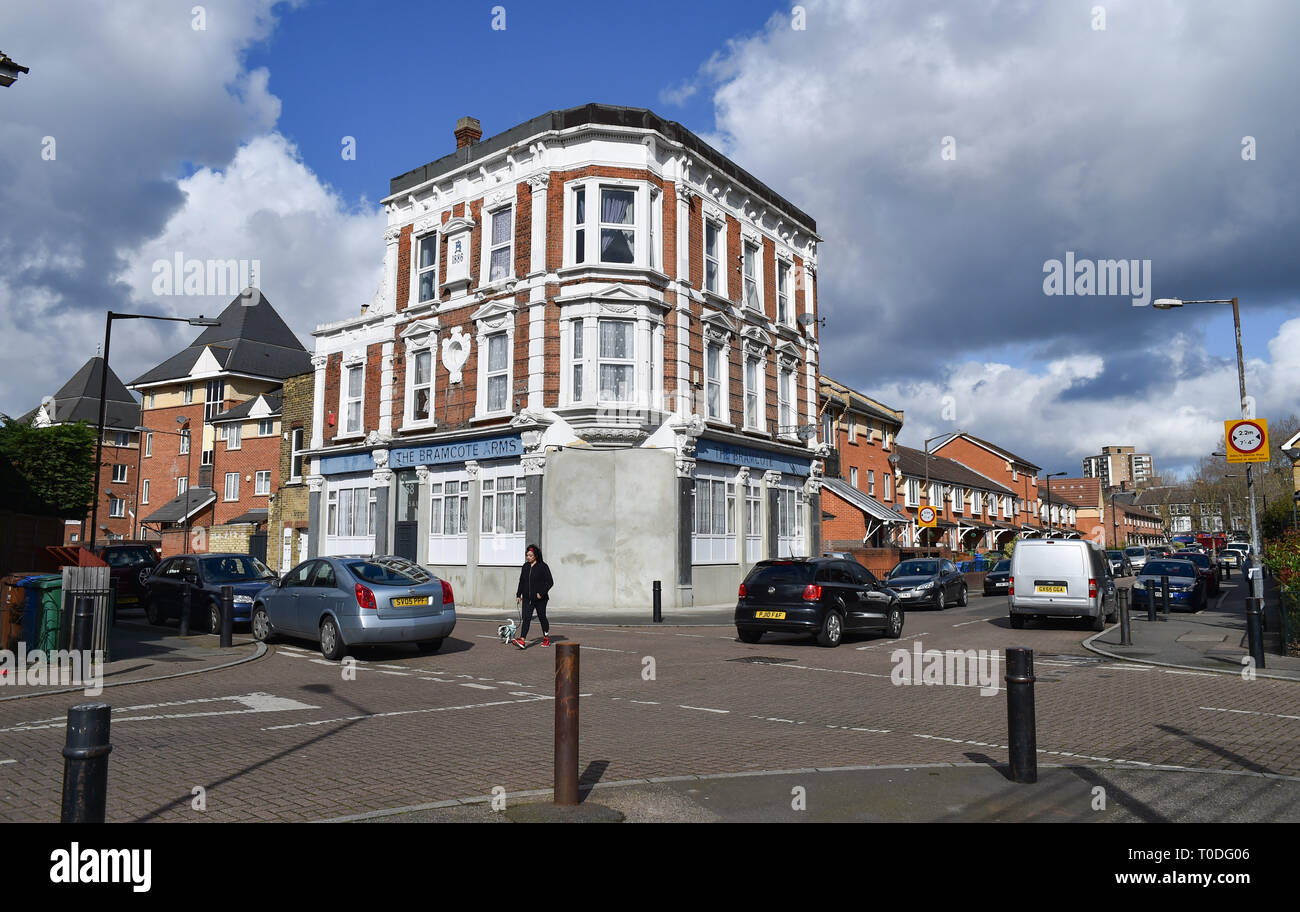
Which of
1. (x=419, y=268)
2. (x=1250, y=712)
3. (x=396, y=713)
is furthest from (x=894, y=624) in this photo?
(x=419, y=268)

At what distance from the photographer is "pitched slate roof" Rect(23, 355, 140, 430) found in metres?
75.3

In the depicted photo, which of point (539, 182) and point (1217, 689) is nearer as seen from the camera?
point (1217, 689)

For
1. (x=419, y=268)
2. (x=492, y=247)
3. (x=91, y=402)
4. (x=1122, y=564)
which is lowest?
(x=1122, y=564)

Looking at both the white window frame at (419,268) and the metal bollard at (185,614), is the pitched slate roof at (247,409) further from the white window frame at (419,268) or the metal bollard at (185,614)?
the metal bollard at (185,614)

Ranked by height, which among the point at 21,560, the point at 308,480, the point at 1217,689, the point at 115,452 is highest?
the point at 115,452

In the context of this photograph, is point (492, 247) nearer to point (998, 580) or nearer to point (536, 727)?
point (536, 727)

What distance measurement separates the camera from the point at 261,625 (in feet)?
53.2

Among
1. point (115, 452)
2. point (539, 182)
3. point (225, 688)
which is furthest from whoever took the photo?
point (115, 452)

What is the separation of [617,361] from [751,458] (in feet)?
21.6

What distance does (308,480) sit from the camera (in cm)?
3412

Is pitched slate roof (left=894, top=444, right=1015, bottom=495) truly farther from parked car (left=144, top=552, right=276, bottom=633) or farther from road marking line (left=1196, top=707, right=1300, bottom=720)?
road marking line (left=1196, top=707, right=1300, bottom=720)
